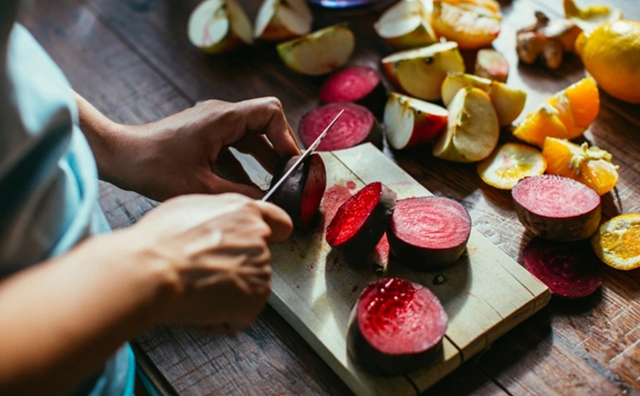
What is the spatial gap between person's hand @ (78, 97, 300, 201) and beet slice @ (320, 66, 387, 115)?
531 millimetres

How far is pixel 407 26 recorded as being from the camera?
7.21 feet

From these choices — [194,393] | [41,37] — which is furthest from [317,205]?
[41,37]

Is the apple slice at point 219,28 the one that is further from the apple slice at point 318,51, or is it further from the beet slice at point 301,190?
the beet slice at point 301,190

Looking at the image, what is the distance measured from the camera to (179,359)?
4.62 ft

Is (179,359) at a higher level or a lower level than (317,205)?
lower

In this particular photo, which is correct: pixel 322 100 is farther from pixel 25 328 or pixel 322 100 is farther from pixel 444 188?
pixel 25 328

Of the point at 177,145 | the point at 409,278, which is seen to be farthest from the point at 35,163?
the point at 409,278

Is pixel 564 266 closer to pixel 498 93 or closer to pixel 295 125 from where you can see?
pixel 498 93

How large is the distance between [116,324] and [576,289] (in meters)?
1.09

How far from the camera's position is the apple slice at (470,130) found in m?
1.80

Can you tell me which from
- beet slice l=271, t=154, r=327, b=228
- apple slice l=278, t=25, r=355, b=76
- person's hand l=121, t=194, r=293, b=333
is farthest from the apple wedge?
person's hand l=121, t=194, r=293, b=333

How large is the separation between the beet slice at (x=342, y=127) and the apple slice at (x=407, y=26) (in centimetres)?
45

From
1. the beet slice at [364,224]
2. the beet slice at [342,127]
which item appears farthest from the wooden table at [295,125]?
the beet slice at [364,224]

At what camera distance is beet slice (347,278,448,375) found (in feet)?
3.97
